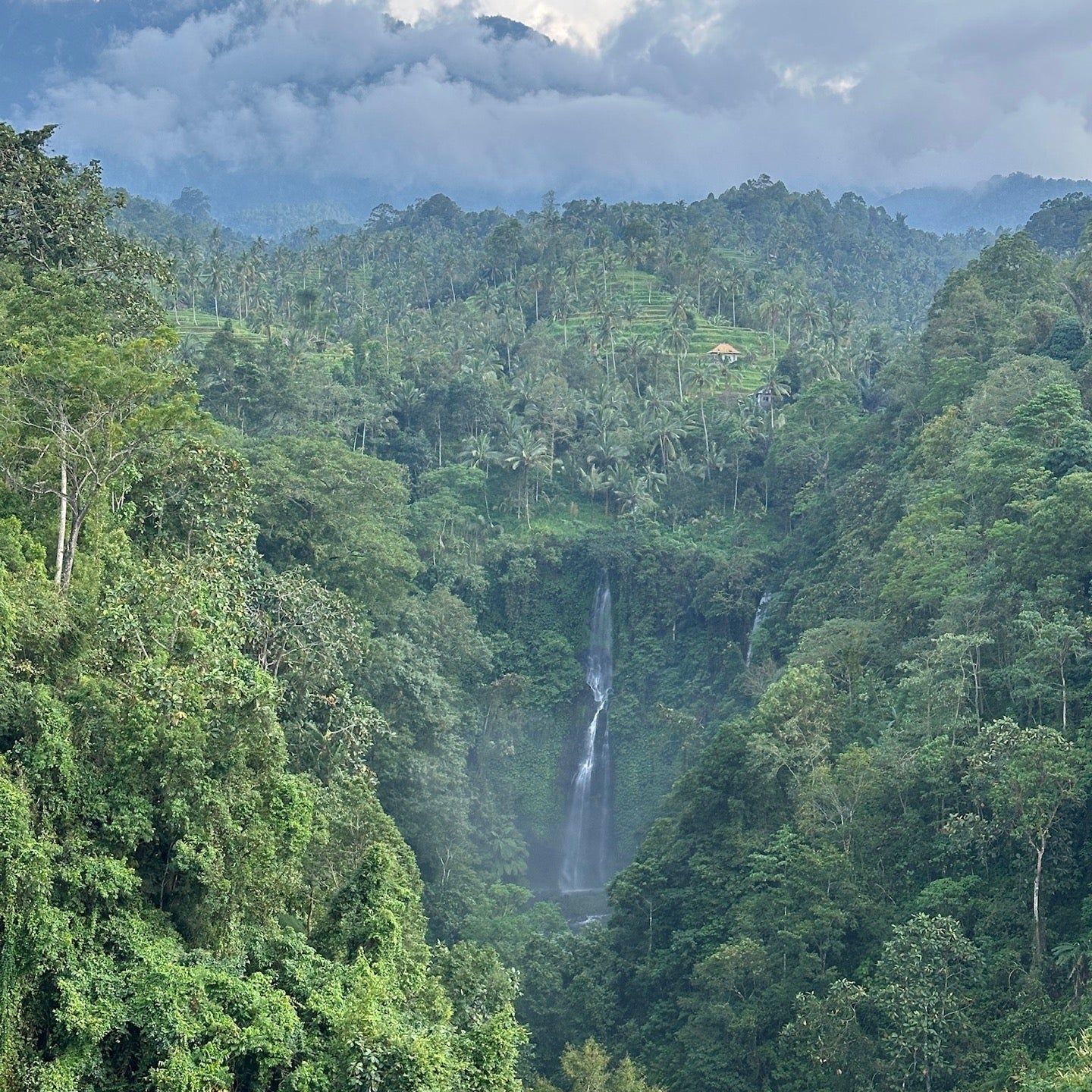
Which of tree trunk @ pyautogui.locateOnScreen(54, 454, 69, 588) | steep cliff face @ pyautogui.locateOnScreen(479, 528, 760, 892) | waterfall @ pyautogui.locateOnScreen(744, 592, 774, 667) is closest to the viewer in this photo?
tree trunk @ pyautogui.locateOnScreen(54, 454, 69, 588)

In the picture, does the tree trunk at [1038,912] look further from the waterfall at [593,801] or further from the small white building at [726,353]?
the small white building at [726,353]

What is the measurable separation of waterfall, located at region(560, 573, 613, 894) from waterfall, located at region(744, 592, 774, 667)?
5.96 meters

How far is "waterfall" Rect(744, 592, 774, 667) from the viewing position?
4594 centimetres

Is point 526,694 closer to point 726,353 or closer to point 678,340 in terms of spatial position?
point 678,340

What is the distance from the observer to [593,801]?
156 ft

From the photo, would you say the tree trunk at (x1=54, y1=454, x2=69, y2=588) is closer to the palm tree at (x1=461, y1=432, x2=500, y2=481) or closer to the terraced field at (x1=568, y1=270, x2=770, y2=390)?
the palm tree at (x1=461, y1=432, x2=500, y2=481)

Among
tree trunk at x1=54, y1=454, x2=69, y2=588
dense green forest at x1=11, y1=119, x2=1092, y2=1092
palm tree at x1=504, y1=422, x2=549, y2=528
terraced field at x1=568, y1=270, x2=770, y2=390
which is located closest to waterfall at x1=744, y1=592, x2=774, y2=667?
dense green forest at x1=11, y1=119, x2=1092, y2=1092

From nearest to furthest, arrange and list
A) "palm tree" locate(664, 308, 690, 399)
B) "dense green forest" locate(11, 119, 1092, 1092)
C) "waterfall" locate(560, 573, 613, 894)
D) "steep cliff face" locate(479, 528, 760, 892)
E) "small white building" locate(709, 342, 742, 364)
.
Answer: "dense green forest" locate(11, 119, 1092, 1092), "waterfall" locate(560, 573, 613, 894), "steep cliff face" locate(479, 528, 760, 892), "palm tree" locate(664, 308, 690, 399), "small white building" locate(709, 342, 742, 364)

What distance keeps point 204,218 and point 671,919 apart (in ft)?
473

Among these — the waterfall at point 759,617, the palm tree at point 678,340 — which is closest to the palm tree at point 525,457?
the waterfall at point 759,617

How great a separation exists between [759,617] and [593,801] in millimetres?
9073

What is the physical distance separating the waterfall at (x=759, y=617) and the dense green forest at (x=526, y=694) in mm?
221

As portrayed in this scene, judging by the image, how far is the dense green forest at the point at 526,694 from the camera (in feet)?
53.9

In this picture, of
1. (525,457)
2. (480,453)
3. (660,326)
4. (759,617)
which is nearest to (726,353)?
(660,326)
